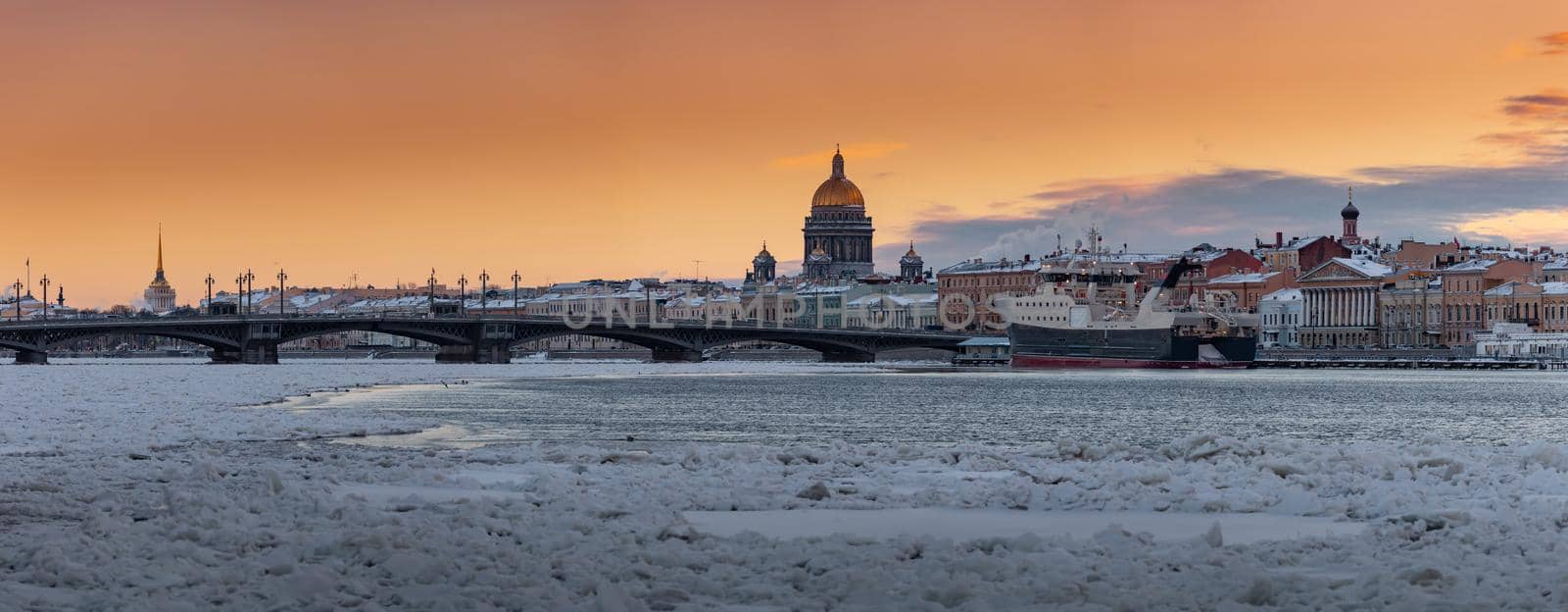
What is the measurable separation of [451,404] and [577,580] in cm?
3619

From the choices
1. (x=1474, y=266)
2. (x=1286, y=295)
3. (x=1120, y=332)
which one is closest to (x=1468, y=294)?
(x=1474, y=266)

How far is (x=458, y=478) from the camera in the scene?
20.2 meters

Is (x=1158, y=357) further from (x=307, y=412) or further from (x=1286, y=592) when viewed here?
(x=1286, y=592)

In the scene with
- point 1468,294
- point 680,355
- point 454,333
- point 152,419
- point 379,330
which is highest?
point 1468,294

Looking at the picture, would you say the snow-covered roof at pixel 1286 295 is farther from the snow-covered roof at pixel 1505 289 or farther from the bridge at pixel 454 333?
the bridge at pixel 454 333

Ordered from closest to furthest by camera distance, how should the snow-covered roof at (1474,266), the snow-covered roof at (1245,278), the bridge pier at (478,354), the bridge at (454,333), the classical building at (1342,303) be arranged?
the bridge at (454,333), the bridge pier at (478,354), the snow-covered roof at (1474,266), the classical building at (1342,303), the snow-covered roof at (1245,278)

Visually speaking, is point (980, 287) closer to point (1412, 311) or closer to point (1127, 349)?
point (1412, 311)

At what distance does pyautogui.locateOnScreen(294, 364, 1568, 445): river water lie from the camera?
1393 inches

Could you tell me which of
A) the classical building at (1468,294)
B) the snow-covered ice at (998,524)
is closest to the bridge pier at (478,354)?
the classical building at (1468,294)

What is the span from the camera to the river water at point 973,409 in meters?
35.4

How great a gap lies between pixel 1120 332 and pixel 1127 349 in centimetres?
114

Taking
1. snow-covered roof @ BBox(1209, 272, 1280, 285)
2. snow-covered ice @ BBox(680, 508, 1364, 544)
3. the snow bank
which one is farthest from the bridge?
snow-covered ice @ BBox(680, 508, 1364, 544)

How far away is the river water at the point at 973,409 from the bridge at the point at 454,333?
40729 millimetres

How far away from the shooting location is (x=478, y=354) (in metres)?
126
